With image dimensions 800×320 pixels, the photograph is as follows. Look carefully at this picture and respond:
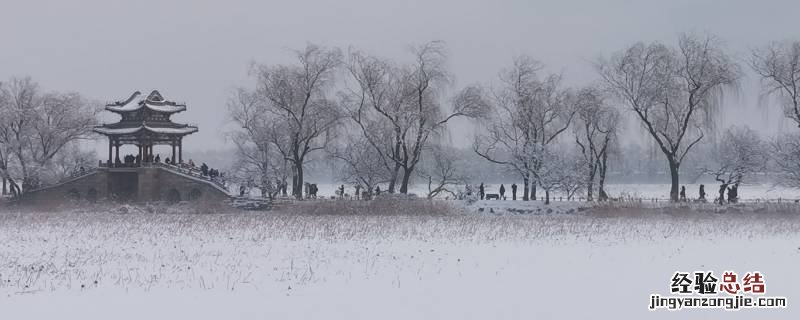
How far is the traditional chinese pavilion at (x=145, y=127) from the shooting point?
50812mm

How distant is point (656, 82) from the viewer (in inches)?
1774

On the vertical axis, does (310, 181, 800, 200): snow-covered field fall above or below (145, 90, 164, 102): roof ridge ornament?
below

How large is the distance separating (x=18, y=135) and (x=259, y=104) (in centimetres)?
1540

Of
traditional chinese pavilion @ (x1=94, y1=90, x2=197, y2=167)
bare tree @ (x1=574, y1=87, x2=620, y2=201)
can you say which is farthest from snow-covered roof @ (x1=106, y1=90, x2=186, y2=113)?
bare tree @ (x1=574, y1=87, x2=620, y2=201)

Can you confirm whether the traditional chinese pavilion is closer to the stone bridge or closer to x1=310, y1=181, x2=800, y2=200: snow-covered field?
the stone bridge

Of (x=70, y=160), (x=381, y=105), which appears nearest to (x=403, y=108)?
(x=381, y=105)

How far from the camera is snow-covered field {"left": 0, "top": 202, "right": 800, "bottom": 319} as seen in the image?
12344 millimetres

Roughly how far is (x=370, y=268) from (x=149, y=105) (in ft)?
123

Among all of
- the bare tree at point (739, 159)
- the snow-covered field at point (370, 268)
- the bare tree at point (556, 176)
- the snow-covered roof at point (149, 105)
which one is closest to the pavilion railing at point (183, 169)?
the snow-covered roof at point (149, 105)

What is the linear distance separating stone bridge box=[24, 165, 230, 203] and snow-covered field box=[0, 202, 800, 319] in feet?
66.2

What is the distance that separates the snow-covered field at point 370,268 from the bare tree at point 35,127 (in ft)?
86.5

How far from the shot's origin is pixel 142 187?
163 feet

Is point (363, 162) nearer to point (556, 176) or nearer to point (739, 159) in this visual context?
point (556, 176)

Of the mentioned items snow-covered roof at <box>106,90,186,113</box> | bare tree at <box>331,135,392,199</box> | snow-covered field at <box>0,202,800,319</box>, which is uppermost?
snow-covered roof at <box>106,90,186,113</box>
